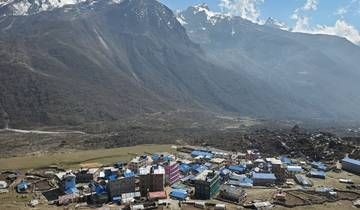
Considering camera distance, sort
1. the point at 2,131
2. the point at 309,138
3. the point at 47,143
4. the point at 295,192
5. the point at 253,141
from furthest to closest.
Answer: the point at 2,131 < the point at 47,143 < the point at 253,141 < the point at 309,138 < the point at 295,192

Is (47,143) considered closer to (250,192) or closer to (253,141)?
(253,141)

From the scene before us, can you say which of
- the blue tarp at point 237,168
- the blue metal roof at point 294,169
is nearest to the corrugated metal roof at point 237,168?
the blue tarp at point 237,168

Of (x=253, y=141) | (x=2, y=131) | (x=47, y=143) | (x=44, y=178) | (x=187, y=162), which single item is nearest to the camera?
(x=44, y=178)

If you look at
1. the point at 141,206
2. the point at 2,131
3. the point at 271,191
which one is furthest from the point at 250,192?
the point at 2,131

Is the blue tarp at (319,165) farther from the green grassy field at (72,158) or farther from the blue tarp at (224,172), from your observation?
the green grassy field at (72,158)

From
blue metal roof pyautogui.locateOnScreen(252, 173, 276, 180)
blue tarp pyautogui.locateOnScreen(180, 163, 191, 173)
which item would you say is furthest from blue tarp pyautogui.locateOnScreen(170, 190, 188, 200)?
blue metal roof pyautogui.locateOnScreen(252, 173, 276, 180)

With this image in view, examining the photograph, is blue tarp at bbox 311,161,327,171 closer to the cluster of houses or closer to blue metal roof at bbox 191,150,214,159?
the cluster of houses
